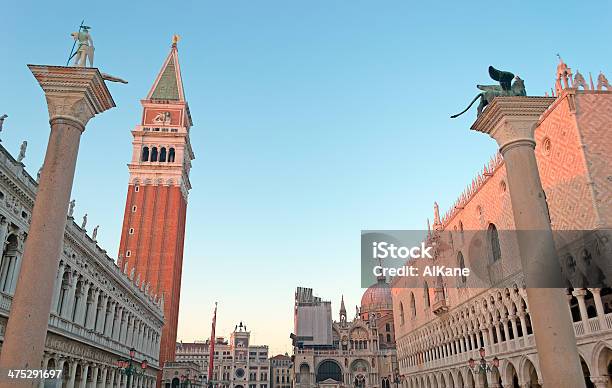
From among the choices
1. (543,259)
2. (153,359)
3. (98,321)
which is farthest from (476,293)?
(153,359)

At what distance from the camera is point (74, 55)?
9531mm

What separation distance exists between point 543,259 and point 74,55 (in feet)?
31.0

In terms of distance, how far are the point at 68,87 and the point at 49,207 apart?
7.74ft

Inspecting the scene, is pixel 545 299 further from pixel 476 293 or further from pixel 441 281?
pixel 441 281

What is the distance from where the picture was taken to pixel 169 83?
67688mm

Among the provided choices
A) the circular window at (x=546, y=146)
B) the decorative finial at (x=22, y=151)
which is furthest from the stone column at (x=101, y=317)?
A: the circular window at (x=546, y=146)

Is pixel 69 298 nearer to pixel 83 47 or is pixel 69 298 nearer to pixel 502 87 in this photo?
pixel 83 47

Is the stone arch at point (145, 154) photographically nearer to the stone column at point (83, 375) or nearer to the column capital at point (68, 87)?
the stone column at point (83, 375)

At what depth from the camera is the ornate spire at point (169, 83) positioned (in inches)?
2594

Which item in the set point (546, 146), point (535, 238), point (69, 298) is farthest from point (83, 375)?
point (546, 146)

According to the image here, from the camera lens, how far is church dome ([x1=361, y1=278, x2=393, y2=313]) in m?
93.6

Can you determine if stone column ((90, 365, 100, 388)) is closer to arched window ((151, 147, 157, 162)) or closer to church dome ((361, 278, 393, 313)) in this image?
arched window ((151, 147, 157, 162))

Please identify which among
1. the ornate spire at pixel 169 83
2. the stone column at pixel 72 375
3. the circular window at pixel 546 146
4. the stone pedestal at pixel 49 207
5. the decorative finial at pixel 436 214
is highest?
the ornate spire at pixel 169 83

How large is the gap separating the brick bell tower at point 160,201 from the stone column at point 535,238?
50.9 meters
